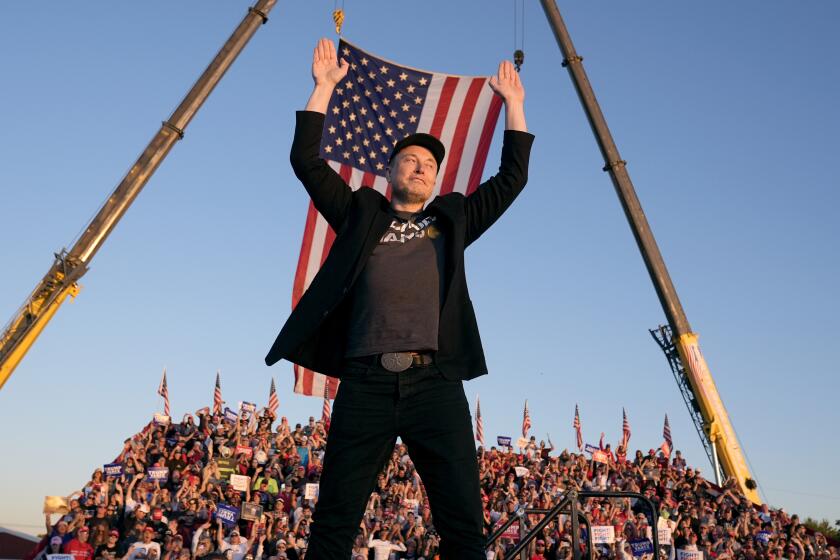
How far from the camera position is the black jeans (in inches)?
124

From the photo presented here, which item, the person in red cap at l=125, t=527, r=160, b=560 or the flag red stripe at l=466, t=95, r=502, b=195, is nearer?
the person in red cap at l=125, t=527, r=160, b=560

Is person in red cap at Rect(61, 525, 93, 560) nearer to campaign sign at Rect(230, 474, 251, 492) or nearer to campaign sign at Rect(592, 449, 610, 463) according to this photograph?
campaign sign at Rect(230, 474, 251, 492)

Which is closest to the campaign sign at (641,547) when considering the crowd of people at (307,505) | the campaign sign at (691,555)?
the crowd of people at (307,505)

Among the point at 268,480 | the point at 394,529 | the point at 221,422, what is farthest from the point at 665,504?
the point at 221,422

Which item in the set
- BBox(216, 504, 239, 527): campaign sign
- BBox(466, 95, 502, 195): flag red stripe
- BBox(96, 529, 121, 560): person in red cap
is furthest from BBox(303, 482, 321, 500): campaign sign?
BBox(466, 95, 502, 195): flag red stripe

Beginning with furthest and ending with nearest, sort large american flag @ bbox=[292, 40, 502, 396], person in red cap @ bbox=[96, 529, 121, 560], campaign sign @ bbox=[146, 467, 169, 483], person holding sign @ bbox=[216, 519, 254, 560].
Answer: campaign sign @ bbox=[146, 467, 169, 483]
large american flag @ bbox=[292, 40, 502, 396]
person holding sign @ bbox=[216, 519, 254, 560]
person in red cap @ bbox=[96, 529, 121, 560]

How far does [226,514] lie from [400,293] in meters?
11.5

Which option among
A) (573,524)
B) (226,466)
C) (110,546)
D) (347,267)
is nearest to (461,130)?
(226,466)

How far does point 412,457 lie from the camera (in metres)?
3.20

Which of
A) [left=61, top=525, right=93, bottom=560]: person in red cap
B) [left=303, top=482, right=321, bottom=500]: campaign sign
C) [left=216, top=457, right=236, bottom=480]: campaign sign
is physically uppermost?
[left=216, top=457, right=236, bottom=480]: campaign sign

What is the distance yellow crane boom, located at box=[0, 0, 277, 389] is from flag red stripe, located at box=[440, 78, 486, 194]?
649 cm

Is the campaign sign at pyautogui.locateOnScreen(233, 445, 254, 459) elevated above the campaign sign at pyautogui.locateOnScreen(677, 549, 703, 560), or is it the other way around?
the campaign sign at pyautogui.locateOnScreen(233, 445, 254, 459)

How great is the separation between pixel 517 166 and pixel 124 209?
15500mm

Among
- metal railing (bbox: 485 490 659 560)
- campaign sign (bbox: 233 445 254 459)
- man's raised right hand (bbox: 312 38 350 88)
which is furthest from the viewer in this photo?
campaign sign (bbox: 233 445 254 459)
